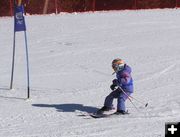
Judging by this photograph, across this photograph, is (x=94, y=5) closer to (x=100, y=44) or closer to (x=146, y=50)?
(x=100, y=44)

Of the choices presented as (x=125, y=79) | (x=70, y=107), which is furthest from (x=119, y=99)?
(x=70, y=107)

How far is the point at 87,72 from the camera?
52.6 feet

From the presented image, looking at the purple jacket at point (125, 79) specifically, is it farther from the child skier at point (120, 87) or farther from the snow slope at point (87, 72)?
the snow slope at point (87, 72)

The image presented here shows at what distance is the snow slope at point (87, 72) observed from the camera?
35.2 feet

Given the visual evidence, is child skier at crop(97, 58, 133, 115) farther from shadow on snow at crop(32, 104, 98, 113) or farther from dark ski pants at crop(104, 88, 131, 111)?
shadow on snow at crop(32, 104, 98, 113)

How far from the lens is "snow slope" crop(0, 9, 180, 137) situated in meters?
10.7

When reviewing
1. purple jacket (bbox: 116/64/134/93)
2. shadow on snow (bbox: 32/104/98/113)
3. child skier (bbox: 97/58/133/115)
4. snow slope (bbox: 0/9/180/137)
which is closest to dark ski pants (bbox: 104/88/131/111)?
child skier (bbox: 97/58/133/115)

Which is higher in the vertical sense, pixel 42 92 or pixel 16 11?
pixel 16 11

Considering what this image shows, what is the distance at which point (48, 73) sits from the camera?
53.2ft

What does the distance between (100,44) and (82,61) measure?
286 centimetres

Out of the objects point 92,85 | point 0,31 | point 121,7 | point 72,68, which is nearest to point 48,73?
point 72,68

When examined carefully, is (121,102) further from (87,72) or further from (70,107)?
(87,72)

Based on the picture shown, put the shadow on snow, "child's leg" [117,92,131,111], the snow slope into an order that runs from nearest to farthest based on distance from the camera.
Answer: the snow slope, "child's leg" [117,92,131,111], the shadow on snow

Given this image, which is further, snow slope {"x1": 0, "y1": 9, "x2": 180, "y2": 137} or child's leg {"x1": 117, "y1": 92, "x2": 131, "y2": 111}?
child's leg {"x1": 117, "y1": 92, "x2": 131, "y2": 111}
